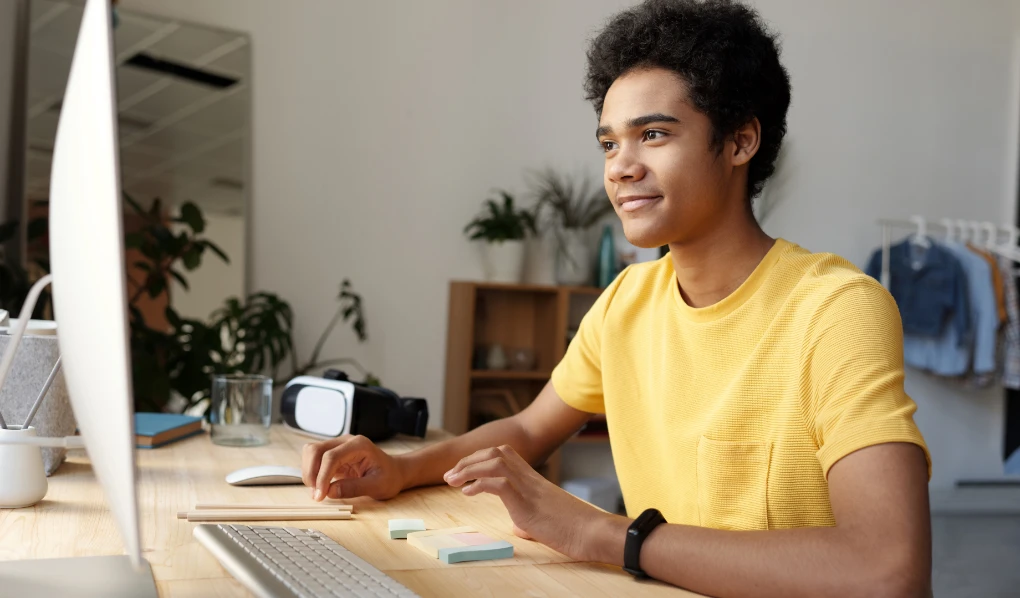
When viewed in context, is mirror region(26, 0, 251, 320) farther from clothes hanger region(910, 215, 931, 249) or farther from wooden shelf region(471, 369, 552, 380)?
clothes hanger region(910, 215, 931, 249)

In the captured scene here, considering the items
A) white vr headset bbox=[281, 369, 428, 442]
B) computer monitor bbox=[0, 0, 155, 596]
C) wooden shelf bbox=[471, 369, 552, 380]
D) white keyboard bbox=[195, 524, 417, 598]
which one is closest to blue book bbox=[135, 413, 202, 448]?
white vr headset bbox=[281, 369, 428, 442]

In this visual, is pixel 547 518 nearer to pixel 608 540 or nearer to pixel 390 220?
pixel 608 540

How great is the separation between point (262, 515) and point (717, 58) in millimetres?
846

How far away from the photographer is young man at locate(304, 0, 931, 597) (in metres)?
0.90

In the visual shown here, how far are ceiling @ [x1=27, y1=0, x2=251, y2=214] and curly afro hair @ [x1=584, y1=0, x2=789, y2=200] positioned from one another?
224 centimetres

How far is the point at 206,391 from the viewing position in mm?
3006

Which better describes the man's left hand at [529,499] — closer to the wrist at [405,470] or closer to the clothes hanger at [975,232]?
the wrist at [405,470]

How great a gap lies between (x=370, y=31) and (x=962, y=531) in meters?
3.02

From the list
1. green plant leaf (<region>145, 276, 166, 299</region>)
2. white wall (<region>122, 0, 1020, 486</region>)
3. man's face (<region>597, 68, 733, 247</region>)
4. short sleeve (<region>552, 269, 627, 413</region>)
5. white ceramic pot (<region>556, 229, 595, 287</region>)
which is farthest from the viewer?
white ceramic pot (<region>556, 229, 595, 287</region>)

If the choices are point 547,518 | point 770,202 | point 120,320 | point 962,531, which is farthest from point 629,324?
point 770,202

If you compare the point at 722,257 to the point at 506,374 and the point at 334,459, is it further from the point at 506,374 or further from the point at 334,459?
the point at 506,374

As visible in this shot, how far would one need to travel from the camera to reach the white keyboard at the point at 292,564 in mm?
769

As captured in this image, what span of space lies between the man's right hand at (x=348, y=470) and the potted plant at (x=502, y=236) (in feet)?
8.01

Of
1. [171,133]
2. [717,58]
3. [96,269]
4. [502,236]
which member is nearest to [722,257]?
[717,58]
